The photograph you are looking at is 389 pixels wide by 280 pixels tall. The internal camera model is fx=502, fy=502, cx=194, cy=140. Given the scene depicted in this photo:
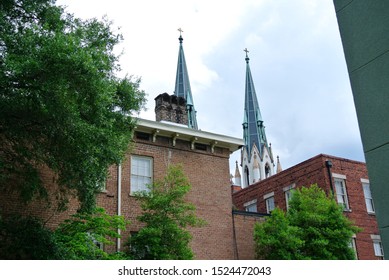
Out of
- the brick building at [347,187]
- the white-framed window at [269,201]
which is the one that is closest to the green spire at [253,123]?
the white-framed window at [269,201]

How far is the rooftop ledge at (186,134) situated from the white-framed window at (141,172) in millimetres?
1212

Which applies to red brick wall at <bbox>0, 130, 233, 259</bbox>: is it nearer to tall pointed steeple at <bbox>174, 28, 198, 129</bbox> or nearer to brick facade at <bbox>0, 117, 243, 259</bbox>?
brick facade at <bbox>0, 117, 243, 259</bbox>

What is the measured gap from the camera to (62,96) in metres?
12.7

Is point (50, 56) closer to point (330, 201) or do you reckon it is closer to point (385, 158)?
point (385, 158)

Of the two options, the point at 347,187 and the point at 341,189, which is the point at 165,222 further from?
the point at 347,187

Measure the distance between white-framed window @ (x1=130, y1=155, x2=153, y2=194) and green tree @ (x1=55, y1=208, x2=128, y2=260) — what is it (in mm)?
3656

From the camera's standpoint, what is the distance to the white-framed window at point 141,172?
21.5 metres

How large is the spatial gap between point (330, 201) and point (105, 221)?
35.2 feet

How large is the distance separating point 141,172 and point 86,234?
5427mm

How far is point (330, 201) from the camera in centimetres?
2258

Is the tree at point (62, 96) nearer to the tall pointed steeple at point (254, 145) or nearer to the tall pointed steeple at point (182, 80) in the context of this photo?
the tall pointed steeple at point (182, 80)

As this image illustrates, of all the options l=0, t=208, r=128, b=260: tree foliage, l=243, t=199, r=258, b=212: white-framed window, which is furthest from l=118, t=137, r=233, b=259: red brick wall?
l=243, t=199, r=258, b=212: white-framed window

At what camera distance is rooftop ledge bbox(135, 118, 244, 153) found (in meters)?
22.0
